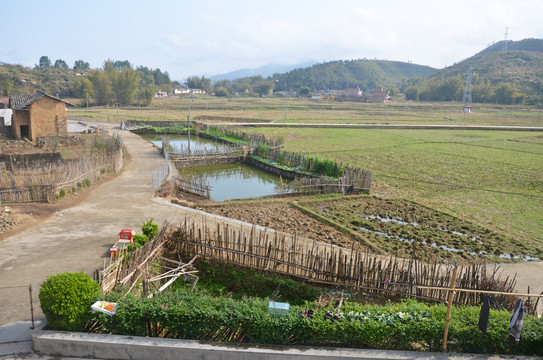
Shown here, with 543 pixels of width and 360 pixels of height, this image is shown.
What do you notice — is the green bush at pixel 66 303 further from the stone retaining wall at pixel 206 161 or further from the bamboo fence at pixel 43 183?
the stone retaining wall at pixel 206 161

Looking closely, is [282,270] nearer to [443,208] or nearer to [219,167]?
[443,208]

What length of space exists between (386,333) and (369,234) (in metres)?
9.65

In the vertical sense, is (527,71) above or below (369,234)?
above

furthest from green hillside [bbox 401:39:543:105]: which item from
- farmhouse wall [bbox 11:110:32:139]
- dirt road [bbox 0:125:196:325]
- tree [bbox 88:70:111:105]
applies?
dirt road [bbox 0:125:196:325]

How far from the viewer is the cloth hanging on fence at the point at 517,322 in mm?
7098

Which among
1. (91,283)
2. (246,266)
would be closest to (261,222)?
(246,266)

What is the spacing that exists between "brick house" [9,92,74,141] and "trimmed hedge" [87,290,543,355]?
104 ft

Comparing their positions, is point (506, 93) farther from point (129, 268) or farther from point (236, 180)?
point (129, 268)

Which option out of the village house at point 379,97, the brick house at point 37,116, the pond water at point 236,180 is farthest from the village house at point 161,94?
the pond water at point 236,180

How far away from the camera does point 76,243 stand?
1341 cm

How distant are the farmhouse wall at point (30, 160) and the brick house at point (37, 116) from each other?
941cm

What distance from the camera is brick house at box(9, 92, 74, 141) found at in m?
33.6

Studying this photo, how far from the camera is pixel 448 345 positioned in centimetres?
766

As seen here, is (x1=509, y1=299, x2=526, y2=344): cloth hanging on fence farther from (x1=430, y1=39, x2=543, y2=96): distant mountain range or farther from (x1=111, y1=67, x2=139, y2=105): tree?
(x1=430, y1=39, x2=543, y2=96): distant mountain range
